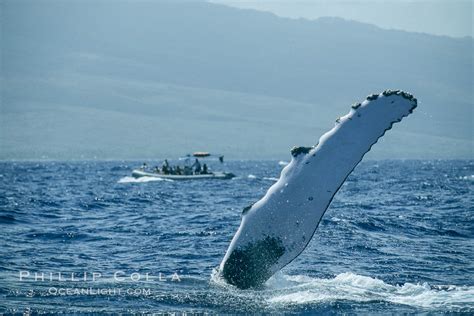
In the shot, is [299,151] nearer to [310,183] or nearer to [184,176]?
[310,183]

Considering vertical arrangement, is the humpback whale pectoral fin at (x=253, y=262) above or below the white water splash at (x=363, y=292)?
above

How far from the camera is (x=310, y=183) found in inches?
305

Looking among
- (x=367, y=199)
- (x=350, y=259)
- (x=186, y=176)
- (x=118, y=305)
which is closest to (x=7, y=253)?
(x=118, y=305)

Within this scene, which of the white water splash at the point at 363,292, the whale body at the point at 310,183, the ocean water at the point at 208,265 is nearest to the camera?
the whale body at the point at 310,183

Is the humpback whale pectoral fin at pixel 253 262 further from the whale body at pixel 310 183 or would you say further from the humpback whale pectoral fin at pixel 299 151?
the humpback whale pectoral fin at pixel 299 151

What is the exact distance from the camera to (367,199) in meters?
32.2

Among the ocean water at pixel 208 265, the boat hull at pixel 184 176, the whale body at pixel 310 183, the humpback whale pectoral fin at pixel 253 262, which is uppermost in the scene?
the whale body at pixel 310 183

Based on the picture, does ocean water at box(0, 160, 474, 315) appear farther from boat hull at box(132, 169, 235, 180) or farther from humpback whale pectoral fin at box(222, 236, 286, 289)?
boat hull at box(132, 169, 235, 180)

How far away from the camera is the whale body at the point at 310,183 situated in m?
7.50

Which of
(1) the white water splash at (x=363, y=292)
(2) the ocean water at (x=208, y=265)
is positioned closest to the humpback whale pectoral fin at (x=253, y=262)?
(2) the ocean water at (x=208, y=265)

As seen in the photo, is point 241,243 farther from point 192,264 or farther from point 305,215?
point 192,264

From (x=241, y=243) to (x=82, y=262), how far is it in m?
5.53

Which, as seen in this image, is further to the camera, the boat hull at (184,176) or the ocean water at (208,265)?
the boat hull at (184,176)

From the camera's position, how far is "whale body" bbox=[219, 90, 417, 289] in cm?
750
